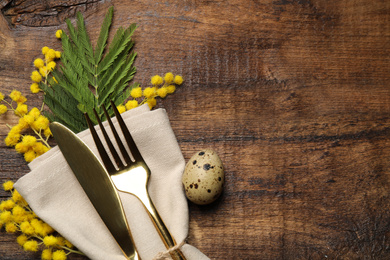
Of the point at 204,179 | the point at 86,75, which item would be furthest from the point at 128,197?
the point at 86,75

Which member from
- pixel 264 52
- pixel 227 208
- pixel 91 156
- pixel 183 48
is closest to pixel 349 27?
pixel 264 52

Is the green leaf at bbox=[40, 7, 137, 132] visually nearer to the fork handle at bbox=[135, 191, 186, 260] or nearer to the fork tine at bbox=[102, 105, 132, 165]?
the fork tine at bbox=[102, 105, 132, 165]

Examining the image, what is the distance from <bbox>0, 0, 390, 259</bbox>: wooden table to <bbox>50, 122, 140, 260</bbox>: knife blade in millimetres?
121

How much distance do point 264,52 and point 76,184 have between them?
462 millimetres

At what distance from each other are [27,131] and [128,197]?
0.24 meters

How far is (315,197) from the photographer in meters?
0.72

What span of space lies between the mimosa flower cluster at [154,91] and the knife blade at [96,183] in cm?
11

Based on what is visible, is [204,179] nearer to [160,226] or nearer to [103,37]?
[160,226]

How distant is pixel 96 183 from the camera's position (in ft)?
2.15

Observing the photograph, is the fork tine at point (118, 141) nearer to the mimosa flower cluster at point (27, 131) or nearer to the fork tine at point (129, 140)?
the fork tine at point (129, 140)

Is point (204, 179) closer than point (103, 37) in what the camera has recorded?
Answer: Yes

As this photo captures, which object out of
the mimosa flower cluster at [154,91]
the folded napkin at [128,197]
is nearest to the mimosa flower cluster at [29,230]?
the folded napkin at [128,197]

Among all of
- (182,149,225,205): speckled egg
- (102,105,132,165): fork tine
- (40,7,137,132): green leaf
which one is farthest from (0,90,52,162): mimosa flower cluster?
(182,149,225,205): speckled egg

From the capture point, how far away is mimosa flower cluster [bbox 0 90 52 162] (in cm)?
69
